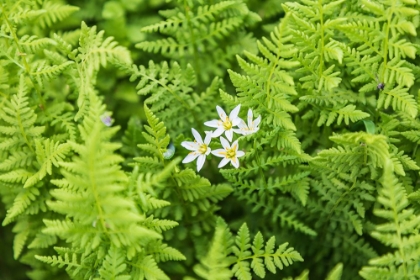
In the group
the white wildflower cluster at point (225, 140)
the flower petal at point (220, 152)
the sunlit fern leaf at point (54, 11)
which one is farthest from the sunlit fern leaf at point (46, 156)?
the sunlit fern leaf at point (54, 11)

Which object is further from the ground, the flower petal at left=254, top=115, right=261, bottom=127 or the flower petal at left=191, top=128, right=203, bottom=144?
the flower petal at left=254, top=115, right=261, bottom=127

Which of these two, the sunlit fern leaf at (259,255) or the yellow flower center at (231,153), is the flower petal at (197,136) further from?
the sunlit fern leaf at (259,255)

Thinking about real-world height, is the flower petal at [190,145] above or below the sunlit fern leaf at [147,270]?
A: above

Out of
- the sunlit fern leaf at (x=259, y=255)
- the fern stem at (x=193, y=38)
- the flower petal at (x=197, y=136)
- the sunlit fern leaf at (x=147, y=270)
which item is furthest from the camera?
the fern stem at (x=193, y=38)

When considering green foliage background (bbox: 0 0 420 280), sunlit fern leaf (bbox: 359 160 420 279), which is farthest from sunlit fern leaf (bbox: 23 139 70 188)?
sunlit fern leaf (bbox: 359 160 420 279)

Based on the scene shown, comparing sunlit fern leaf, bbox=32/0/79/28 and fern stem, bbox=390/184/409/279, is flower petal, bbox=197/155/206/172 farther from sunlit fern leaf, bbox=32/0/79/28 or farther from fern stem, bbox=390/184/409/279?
sunlit fern leaf, bbox=32/0/79/28

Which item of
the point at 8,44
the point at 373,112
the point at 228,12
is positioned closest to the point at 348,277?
the point at 373,112

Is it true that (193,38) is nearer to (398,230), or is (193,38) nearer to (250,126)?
(250,126)

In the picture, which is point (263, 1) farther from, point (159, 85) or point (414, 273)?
point (414, 273)
